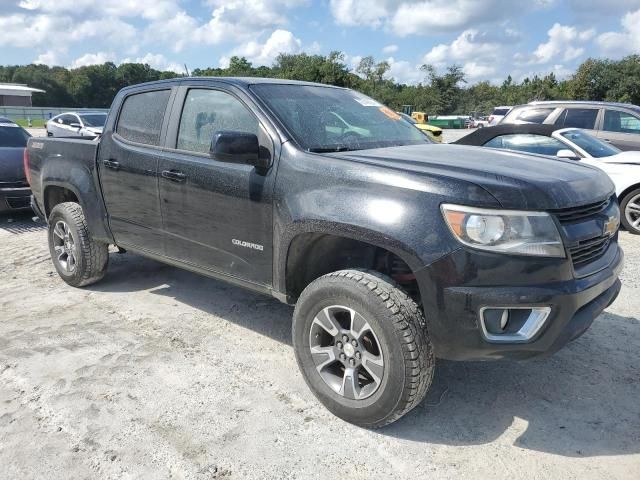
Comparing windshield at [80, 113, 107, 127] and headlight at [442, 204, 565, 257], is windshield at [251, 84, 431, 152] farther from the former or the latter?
windshield at [80, 113, 107, 127]

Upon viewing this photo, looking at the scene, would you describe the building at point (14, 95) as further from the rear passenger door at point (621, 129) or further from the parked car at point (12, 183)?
the rear passenger door at point (621, 129)

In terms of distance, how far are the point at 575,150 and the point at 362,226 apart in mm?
6178

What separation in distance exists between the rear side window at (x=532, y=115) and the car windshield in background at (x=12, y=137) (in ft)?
27.7

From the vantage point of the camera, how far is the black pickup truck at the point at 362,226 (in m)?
2.50

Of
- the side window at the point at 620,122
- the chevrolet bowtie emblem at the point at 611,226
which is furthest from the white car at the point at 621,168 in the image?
the chevrolet bowtie emblem at the point at 611,226

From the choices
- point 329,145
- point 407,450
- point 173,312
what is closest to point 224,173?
point 329,145

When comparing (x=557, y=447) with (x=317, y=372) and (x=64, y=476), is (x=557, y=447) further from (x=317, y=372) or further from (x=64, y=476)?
(x=64, y=476)

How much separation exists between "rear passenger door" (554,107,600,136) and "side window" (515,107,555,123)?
0.76ft

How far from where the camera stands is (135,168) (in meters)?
4.12

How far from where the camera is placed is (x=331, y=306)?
9.55 feet

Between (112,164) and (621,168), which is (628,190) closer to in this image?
(621,168)

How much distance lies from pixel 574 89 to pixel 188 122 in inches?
2414

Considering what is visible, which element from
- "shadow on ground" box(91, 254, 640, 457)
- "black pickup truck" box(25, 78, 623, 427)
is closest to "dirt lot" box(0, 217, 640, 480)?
"shadow on ground" box(91, 254, 640, 457)

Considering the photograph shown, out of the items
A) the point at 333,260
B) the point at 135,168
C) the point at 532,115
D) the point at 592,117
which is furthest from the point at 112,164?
the point at 592,117
